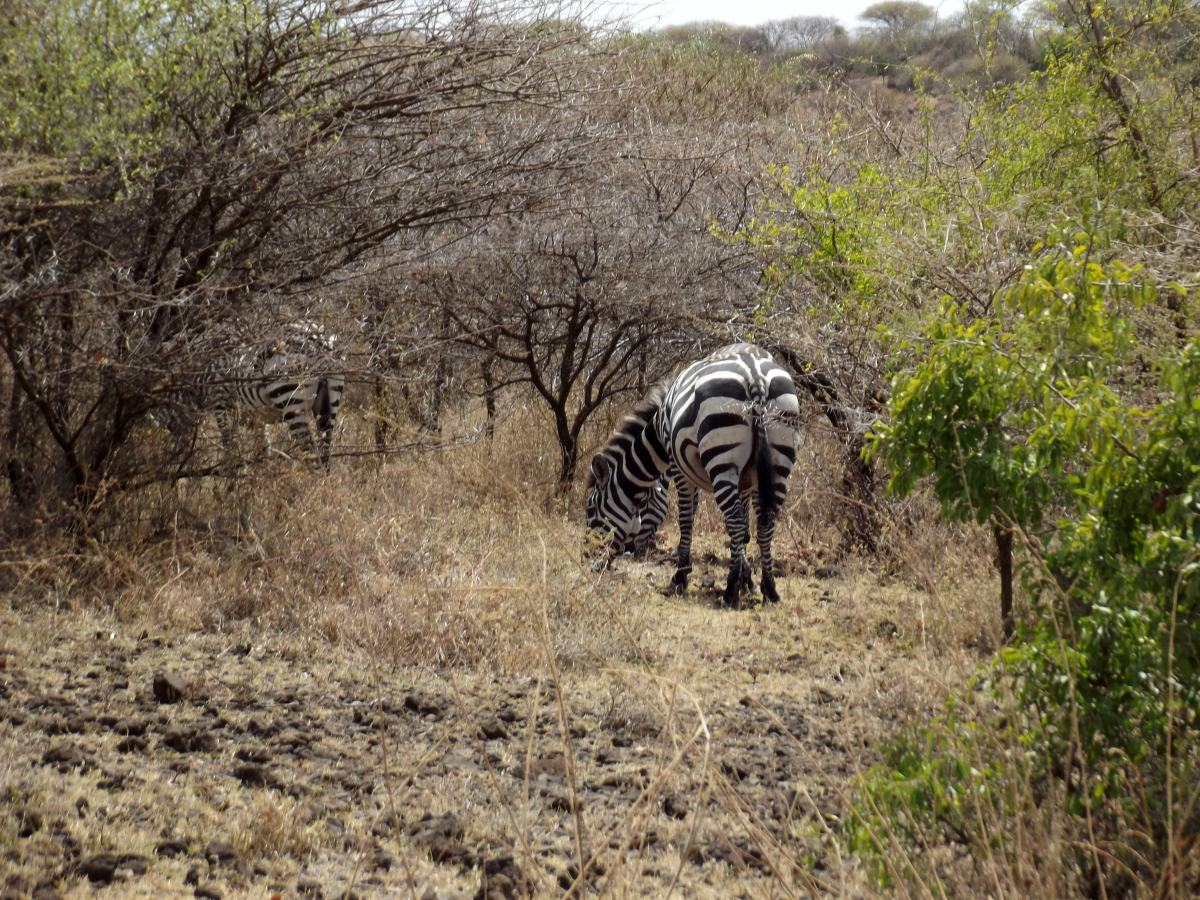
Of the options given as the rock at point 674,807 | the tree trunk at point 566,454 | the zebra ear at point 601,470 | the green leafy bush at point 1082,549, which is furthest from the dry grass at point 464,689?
the tree trunk at point 566,454

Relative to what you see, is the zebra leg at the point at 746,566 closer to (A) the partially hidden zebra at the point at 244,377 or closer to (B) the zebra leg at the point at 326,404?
(A) the partially hidden zebra at the point at 244,377

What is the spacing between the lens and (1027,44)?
30.4 meters

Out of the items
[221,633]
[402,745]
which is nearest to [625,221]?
[221,633]

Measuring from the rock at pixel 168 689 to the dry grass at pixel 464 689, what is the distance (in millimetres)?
93

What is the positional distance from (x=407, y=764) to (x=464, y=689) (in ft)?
2.93

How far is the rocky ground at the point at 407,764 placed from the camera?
3.81 m

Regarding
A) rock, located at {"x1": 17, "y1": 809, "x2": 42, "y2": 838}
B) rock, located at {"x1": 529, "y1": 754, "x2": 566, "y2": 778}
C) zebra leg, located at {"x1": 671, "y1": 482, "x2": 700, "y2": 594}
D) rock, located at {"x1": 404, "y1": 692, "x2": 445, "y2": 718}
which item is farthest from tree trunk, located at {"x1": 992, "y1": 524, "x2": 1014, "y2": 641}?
rock, located at {"x1": 17, "y1": 809, "x2": 42, "y2": 838}

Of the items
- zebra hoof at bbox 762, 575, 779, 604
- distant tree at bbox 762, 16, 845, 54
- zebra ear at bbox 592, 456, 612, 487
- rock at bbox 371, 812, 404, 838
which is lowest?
rock at bbox 371, 812, 404, 838

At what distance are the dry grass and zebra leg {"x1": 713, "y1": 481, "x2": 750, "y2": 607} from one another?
0.21 metres

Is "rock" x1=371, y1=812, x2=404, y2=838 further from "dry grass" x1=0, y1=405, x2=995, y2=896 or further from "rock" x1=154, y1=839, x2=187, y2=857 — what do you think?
"rock" x1=154, y1=839, x2=187, y2=857

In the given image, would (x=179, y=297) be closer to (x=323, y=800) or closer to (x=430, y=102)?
(x=430, y=102)

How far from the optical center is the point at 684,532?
30.5ft

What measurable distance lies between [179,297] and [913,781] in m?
5.01

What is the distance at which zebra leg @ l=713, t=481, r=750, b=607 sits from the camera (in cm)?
838
